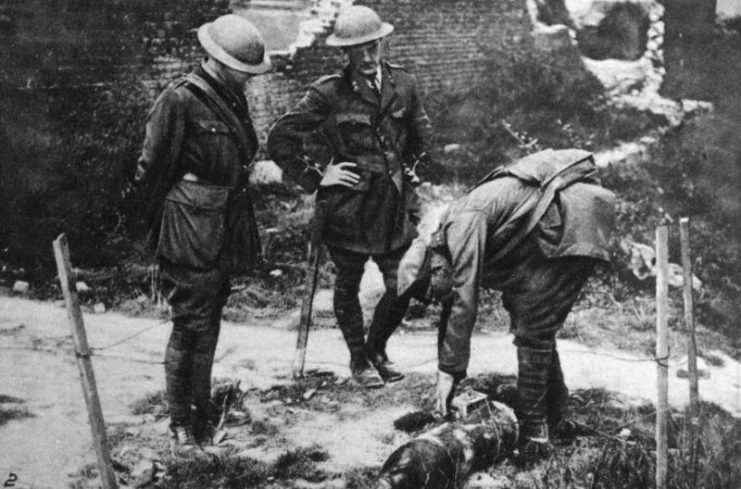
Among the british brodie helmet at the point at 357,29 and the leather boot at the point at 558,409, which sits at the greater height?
the british brodie helmet at the point at 357,29

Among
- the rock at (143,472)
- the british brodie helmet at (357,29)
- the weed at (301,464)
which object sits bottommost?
the weed at (301,464)

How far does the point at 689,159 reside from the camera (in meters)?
9.49

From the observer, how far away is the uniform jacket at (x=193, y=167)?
11.8 ft

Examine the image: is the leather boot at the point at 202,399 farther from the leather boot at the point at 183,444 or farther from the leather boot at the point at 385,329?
the leather boot at the point at 385,329

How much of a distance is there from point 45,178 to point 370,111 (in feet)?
10.6

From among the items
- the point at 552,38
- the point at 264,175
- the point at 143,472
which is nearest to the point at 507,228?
the point at 143,472

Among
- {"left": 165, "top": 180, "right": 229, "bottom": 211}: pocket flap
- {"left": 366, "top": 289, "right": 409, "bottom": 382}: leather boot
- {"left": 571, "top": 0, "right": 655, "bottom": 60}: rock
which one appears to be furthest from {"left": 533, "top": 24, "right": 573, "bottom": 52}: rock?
{"left": 165, "top": 180, "right": 229, "bottom": 211}: pocket flap

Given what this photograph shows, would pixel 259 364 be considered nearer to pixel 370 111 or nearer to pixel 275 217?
pixel 370 111

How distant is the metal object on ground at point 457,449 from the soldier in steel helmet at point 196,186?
43.0 inches

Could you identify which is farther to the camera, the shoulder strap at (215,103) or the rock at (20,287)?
the rock at (20,287)

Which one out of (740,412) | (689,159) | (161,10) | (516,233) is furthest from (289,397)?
(689,159)

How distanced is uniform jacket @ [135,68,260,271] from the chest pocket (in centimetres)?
90

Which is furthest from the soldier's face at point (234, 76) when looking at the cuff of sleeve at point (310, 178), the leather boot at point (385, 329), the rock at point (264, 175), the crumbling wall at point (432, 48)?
the crumbling wall at point (432, 48)

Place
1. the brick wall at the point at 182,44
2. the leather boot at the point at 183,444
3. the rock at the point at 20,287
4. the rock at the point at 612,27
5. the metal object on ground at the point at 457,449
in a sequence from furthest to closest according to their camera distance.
Result: 1. the rock at the point at 612,27
2. the brick wall at the point at 182,44
3. the rock at the point at 20,287
4. the leather boot at the point at 183,444
5. the metal object on ground at the point at 457,449
